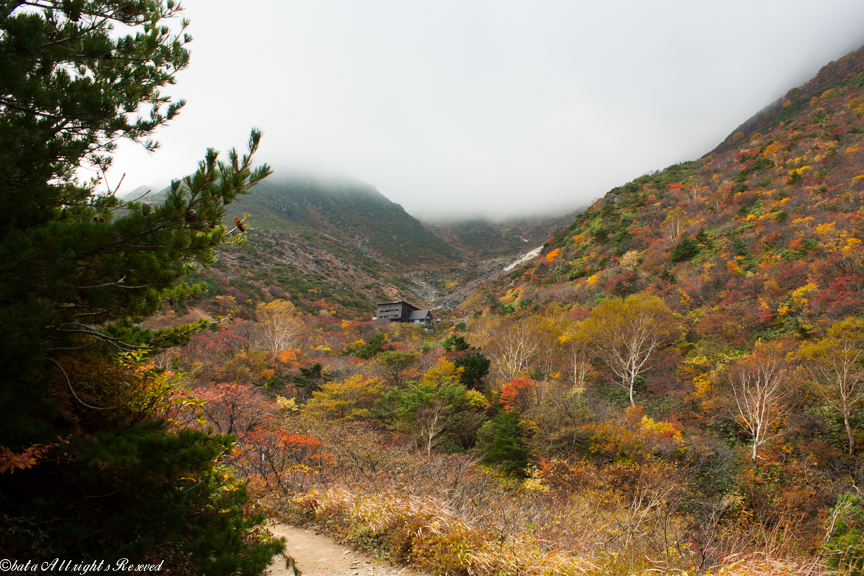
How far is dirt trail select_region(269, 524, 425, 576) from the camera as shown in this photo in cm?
494

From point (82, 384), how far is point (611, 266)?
3478 centimetres

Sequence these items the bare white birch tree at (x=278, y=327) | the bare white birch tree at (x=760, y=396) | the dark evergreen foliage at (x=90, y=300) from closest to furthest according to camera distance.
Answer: the dark evergreen foliage at (x=90, y=300) < the bare white birch tree at (x=760, y=396) < the bare white birch tree at (x=278, y=327)

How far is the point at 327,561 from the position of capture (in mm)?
5297

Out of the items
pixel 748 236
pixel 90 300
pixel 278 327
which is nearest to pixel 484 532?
pixel 90 300

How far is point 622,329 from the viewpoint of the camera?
1925 centimetres

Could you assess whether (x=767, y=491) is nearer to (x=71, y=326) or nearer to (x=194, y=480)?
(x=194, y=480)

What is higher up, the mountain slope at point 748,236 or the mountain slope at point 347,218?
the mountain slope at point 347,218

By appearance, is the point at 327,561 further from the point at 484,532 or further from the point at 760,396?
the point at 760,396

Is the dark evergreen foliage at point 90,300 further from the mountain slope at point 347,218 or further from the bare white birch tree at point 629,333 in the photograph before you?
the mountain slope at point 347,218

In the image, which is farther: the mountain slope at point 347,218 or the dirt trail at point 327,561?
the mountain slope at point 347,218

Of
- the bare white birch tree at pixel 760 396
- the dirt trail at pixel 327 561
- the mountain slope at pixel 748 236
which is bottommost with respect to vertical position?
the bare white birch tree at pixel 760 396

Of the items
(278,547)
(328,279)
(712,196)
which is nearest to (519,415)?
(278,547)

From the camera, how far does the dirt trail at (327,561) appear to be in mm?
4941

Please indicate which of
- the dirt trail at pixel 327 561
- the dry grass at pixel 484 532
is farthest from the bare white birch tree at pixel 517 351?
the dirt trail at pixel 327 561
